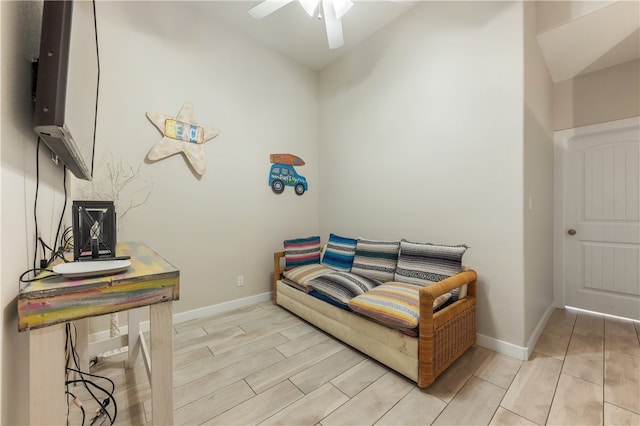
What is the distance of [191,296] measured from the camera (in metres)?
2.63

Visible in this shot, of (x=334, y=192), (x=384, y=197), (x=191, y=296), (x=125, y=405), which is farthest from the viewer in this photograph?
(x=334, y=192)

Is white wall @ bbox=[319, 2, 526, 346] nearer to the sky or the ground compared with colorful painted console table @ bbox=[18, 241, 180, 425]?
nearer to the sky

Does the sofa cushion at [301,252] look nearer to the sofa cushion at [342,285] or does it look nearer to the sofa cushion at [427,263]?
the sofa cushion at [342,285]

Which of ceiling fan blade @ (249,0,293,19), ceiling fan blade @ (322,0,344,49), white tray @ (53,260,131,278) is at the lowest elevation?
white tray @ (53,260,131,278)

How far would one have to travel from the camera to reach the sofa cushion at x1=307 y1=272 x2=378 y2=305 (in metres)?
2.14

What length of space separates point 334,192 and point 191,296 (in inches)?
83.3

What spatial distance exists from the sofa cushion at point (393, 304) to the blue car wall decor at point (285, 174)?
72.0 inches

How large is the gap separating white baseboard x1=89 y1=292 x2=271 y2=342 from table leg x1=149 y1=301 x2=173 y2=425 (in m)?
1.60

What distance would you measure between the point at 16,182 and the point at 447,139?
107 inches

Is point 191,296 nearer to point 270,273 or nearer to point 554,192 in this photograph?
point 270,273

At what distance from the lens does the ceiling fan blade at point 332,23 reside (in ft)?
6.73

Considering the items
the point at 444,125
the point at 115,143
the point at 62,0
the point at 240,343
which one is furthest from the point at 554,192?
the point at 115,143

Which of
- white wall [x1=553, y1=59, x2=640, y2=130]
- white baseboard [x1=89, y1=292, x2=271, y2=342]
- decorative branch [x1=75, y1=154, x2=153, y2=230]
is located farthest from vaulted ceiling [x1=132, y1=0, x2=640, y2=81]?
white baseboard [x1=89, y1=292, x2=271, y2=342]

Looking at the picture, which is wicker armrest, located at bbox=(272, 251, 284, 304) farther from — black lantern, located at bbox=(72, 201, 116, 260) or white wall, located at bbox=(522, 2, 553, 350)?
white wall, located at bbox=(522, 2, 553, 350)
